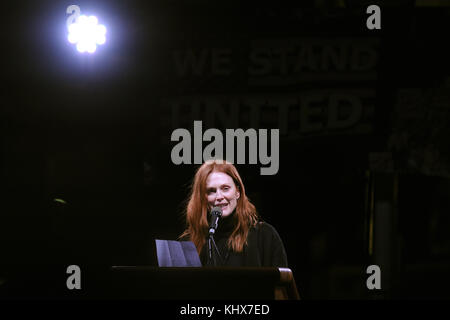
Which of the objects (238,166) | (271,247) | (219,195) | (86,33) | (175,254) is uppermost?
(86,33)

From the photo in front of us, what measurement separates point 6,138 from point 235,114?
2933 mm

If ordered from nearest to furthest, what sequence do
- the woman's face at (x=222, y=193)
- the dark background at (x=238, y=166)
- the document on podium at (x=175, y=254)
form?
the document on podium at (x=175, y=254) < the woman's face at (x=222, y=193) < the dark background at (x=238, y=166)

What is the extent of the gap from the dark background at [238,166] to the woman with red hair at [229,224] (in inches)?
6.6

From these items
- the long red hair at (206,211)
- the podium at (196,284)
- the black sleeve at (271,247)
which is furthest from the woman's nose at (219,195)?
the podium at (196,284)

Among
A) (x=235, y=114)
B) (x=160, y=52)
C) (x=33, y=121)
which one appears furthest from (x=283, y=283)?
(x=33, y=121)

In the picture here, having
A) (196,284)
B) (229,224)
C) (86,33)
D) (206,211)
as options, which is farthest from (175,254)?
(86,33)

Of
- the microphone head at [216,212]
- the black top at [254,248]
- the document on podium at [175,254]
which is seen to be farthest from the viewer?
the black top at [254,248]

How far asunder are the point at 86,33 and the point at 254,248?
10.2 ft

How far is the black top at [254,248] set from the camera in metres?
4.71

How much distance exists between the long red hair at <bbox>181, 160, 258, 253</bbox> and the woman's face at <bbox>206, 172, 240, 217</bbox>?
0.04 meters

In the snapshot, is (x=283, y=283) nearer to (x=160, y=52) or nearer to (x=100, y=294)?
(x=100, y=294)

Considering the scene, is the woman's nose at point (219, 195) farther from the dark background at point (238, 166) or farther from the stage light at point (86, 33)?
the stage light at point (86, 33)

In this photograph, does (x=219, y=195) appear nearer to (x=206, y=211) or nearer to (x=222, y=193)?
(x=222, y=193)

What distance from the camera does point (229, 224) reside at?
4.82 metres
